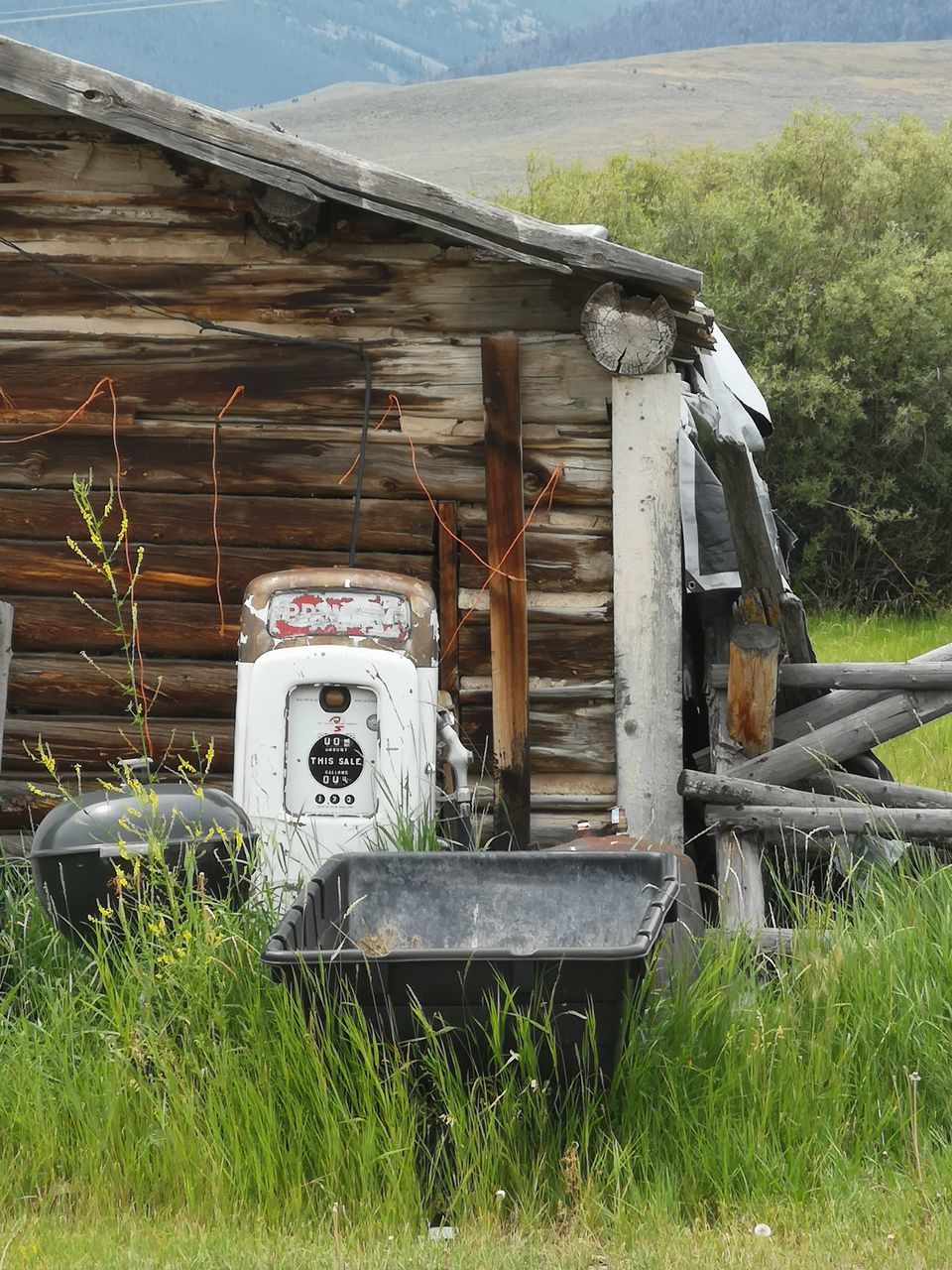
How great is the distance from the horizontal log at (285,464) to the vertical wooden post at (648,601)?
16 cm

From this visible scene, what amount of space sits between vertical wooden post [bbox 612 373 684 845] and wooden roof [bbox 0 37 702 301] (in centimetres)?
56

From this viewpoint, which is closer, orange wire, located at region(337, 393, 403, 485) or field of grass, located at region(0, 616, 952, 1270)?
field of grass, located at region(0, 616, 952, 1270)

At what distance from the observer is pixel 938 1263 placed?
3299 millimetres

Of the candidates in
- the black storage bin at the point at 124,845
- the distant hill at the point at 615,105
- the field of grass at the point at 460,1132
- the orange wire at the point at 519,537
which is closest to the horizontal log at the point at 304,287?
the orange wire at the point at 519,537

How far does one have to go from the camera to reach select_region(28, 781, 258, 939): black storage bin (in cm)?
429

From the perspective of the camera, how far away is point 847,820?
18.9 feet

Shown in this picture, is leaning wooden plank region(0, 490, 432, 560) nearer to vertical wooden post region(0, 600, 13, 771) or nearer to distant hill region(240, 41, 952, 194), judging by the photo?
vertical wooden post region(0, 600, 13, 771)

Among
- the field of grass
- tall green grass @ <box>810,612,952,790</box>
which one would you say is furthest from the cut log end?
tall green grass @ <box>810,612,952,790</box>

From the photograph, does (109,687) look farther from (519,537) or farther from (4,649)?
(519,537)

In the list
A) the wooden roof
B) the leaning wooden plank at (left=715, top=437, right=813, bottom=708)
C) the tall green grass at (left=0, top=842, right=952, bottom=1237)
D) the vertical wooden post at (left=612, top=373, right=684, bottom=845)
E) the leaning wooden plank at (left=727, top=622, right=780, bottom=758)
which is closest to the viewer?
the tall green grass at (left=0, top=842, right=952, bottom=1237)

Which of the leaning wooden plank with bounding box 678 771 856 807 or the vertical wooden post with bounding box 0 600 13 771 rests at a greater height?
the vertical wooden post with bounding box 0 600 13 771

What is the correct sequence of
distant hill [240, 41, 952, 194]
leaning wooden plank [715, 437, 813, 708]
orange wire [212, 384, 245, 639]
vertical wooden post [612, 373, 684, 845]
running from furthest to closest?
1. distant hill [240, 41, 952, 194]
2. orange wire [212, 384, 245, 639]
3. vertical wooden post [612, 373, 684, 845]
4. leaning wooden plank [715, 437, 813, 708]

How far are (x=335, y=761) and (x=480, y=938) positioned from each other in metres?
1.09

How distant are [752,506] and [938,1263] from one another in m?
2.98
